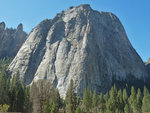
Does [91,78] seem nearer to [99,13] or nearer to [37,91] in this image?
[37,91]

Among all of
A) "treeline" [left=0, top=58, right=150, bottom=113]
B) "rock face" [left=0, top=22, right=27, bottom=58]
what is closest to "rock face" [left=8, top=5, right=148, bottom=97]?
"treeline" [left=0, top=58, right=150, bottom=113]

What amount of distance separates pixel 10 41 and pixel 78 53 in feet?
279

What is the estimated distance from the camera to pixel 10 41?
519 ft

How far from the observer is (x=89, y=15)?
4889 inches

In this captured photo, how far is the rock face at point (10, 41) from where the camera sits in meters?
151

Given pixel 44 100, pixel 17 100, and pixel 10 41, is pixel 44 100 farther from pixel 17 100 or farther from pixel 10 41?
pixel 10 41

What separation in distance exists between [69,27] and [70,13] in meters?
18.2

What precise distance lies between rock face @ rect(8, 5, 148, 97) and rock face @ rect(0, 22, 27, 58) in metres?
39.8

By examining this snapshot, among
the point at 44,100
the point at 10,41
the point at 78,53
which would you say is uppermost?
the point at 10,41

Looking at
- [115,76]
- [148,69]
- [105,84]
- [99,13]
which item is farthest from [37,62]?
[148,69]

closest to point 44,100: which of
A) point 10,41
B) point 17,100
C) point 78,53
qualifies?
point 17,100

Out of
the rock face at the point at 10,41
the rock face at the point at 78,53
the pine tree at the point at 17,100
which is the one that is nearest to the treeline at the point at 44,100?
the pine tree at the point at 17,100

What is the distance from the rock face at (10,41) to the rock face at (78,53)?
39.8 m

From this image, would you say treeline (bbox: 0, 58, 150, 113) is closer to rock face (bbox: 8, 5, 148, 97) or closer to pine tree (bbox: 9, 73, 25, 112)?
pine tree (bbox: 9, 73, 25, 112)
